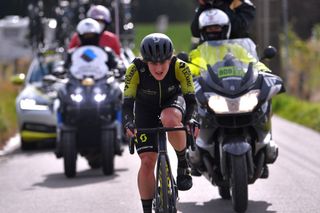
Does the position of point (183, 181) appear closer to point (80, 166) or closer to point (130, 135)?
point (130, 135)

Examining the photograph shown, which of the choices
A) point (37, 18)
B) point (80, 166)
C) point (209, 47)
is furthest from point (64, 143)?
point (37, 18)

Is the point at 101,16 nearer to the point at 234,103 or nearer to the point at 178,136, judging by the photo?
the point at 234,103

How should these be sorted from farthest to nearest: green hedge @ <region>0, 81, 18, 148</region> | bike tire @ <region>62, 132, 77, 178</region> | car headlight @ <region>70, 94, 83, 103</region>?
green hedge @ <region>0, 81, 18, 148</region> < car headlight @ <region>70, 94, 83, 103</region> < bike tire @ <region>62, 132, 77, 178</region>

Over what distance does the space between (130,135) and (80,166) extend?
7218 mm

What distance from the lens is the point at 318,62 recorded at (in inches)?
1040

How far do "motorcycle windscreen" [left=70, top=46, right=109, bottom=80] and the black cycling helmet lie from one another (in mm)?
5764

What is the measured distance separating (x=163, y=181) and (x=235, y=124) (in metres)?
1.57

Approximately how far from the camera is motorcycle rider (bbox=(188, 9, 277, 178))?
1119cm

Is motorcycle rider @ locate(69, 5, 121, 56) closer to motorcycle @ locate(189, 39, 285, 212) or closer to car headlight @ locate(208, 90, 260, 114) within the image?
motorcycle @ locate(189, 39, 285, 212)

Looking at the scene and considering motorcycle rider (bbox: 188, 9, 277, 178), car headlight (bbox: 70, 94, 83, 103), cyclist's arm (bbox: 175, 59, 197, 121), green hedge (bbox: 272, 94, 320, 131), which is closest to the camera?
cyclist's arm (bbox: 175, 59, 197, 121)

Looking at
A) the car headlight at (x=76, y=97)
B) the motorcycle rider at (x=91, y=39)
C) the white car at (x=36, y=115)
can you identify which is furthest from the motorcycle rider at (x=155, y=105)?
the white car at (x=36, y=115)

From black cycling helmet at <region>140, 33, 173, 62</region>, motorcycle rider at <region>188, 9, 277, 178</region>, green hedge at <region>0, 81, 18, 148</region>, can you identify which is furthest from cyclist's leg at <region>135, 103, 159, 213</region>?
green hedge at <region>0, 81, 18, 148</region>

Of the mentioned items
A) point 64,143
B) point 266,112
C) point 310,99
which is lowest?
point 310,99

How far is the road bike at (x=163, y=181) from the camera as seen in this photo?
9172 mm
